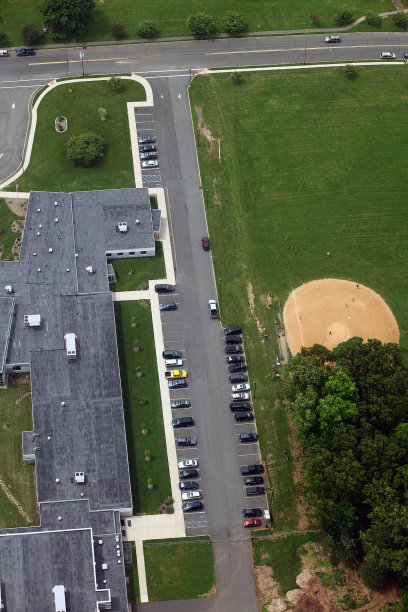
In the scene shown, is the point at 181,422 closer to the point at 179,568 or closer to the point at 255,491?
the point at 255,491

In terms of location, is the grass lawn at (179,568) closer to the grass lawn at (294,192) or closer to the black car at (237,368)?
the grass lawn at (294,192)

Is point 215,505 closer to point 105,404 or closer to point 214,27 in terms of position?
point 105,404

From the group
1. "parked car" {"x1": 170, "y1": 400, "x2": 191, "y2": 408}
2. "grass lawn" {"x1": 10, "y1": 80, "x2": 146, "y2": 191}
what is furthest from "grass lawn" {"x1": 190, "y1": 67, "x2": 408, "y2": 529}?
"grass lawn" {"x1": 10, "y1": 80, "x2": 146, "y2": 191}

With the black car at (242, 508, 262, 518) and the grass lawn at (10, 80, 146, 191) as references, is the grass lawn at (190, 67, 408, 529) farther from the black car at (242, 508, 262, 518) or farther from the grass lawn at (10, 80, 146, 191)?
the grass lawn at (10, 80, 146, 191)

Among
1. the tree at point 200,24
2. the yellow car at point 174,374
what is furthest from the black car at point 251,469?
the tree at point 200,24

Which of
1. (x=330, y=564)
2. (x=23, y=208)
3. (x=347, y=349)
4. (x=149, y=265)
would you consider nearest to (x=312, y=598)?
(x=330, y=564)

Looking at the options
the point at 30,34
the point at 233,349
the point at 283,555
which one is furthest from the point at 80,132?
the point at 283,555
